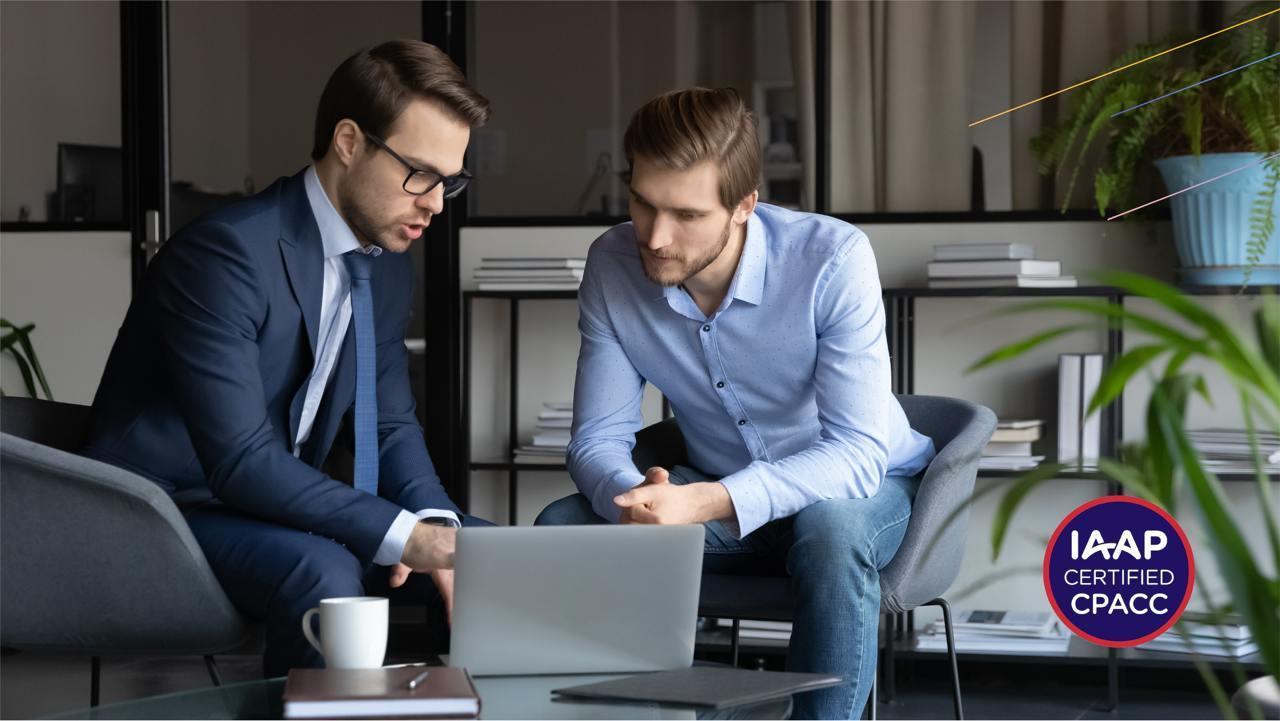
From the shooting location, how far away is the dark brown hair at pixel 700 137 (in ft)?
6.95

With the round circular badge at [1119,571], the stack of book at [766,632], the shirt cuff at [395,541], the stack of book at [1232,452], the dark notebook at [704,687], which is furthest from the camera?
the stack of book at [766,632]

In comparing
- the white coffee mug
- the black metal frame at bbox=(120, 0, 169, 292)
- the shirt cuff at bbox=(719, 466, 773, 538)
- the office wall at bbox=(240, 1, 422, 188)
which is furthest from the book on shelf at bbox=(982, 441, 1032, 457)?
the black metal frame at bbox=(120, 0, 169, 292)

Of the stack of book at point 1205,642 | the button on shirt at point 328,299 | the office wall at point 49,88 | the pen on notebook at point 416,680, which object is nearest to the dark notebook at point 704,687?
the pen on notebook at point 416,680

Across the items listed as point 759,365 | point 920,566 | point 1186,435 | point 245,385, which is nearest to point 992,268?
point 759,365

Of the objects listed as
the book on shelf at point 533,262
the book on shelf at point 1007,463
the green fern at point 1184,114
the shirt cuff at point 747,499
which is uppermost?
the green fern at point 1184,114

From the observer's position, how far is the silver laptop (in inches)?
59.3

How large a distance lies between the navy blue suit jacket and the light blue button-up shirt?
340 mm

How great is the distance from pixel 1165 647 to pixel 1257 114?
1.23 m

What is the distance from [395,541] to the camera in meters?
1.96

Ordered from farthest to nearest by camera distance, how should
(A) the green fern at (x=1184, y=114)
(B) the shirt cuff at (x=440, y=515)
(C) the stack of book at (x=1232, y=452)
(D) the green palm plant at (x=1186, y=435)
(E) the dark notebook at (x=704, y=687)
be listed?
(C) the stack of book at (x=1232, y=452)
(A) the green fern at (x=1184, y=114)
(B) the shirt cuff at (x=440, y=515)
(E) the dark notebook at (x=704, y=687)
(D) the green palm plant at (x=1186, y=435)

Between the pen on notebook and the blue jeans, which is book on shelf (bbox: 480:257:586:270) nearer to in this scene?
the blue jeans

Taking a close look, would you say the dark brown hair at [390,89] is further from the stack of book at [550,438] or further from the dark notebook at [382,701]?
the stack of book at [550,438]

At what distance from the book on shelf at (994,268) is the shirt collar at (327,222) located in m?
1.72

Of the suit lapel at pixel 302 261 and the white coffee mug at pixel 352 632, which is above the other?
the suit lapel at pixel 302 261
